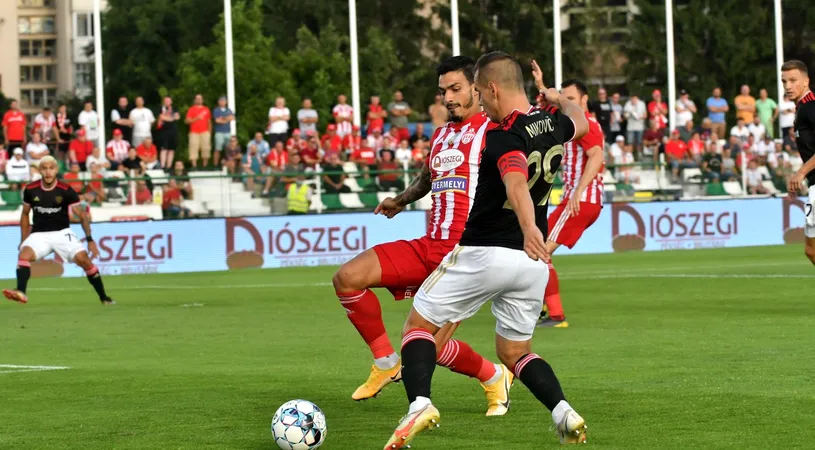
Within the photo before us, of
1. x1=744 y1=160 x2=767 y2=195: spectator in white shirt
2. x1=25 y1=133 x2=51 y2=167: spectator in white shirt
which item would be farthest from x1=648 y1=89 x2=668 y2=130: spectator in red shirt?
x1=25 y1=133 x2=51 y2=167: spectator in white shirt

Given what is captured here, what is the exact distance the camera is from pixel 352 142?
35.5m

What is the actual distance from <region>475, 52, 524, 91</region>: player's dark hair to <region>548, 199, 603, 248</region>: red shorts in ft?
24.0

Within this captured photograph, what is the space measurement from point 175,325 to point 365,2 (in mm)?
56853

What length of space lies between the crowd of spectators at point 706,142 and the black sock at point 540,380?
25.8 m

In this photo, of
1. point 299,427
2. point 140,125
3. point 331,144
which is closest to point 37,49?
point 140,125

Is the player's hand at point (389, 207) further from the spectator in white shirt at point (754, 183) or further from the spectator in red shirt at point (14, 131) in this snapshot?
the spectator in white shirt at point (754, 183)

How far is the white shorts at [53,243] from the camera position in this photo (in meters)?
20.5

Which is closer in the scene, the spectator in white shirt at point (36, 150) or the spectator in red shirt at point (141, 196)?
the spectator in red shirt at point (141, 196)

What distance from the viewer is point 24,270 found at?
2069 cm

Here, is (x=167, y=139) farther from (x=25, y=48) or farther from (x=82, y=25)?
(x=25, y=48)

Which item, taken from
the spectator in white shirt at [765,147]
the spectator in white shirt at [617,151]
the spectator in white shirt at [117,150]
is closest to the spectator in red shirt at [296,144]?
the spectator in white shirt at [117,150]

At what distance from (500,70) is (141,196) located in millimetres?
22218

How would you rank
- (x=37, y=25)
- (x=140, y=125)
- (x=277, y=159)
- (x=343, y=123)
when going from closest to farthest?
(x=277, y=159) → (x=140, y=125) → (x=343, y=123) → (x=37, y=25)

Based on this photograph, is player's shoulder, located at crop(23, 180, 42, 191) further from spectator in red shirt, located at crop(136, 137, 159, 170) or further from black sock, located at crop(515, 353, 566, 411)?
black sock, located at crop(515, 353, 566, 411)
